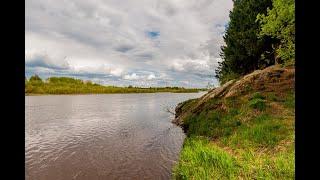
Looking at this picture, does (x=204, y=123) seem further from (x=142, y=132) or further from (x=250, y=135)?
(x=142, y=132)

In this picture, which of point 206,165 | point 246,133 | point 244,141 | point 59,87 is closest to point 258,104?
point 246,133

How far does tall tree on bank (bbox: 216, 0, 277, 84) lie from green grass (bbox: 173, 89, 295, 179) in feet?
40.9

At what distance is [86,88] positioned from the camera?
14412 centimetres

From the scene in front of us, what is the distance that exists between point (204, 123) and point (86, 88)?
13190cm

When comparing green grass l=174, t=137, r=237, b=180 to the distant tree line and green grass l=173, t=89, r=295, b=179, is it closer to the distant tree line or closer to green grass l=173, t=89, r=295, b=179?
green grass l=173, t=89, r=295, b=179

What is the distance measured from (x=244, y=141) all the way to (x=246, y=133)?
897mm

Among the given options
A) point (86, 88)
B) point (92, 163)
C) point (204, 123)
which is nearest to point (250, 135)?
point (204, 123)

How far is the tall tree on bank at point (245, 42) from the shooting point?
31947 millimetres

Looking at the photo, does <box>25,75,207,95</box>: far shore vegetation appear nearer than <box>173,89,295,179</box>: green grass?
No

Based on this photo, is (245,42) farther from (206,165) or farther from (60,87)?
(60,87)

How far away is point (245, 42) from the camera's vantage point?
33.4 meters

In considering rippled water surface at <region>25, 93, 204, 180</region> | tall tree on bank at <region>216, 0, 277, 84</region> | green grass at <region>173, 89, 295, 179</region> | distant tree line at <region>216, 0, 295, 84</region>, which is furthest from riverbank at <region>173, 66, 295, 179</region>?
tall tree on bank at <region>216, 0, 277, 84</region>

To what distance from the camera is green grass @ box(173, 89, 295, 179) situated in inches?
395
